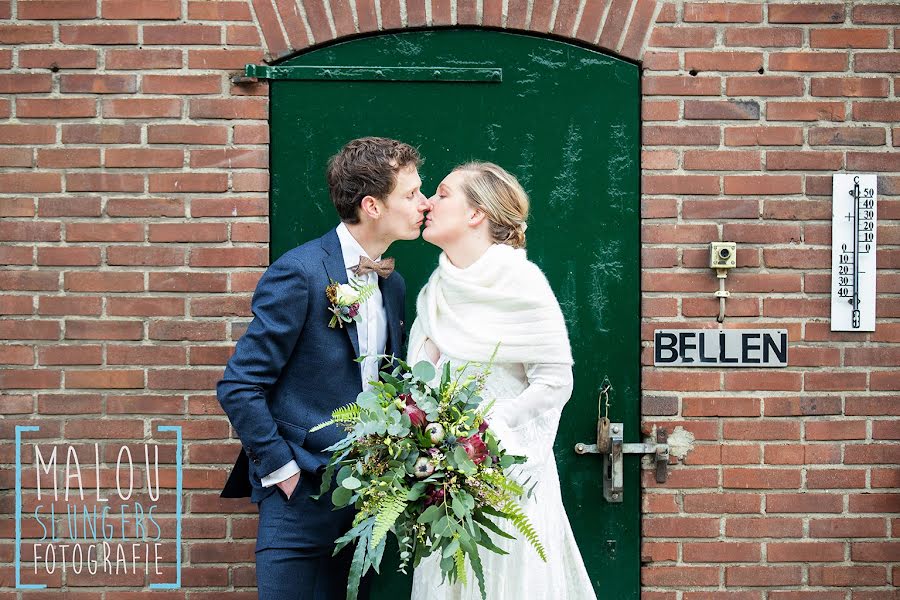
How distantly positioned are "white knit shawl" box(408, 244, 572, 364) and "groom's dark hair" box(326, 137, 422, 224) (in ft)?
1.33

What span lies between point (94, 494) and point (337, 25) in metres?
2.13

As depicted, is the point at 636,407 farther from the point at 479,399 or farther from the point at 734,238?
the point at 479,399

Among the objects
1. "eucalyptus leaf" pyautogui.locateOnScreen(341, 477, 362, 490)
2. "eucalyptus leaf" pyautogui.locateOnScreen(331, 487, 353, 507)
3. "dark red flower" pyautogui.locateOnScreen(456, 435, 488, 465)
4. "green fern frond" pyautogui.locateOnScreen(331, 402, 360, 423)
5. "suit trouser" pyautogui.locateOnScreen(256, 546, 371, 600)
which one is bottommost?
"suit trouser" pyautogui.locateOnScreen(256, 546, 371, 600)

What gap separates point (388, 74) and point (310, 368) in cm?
130

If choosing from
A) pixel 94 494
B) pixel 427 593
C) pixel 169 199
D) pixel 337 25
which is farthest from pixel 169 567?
pixel 337 25

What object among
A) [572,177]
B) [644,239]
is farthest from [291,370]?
[644,239]

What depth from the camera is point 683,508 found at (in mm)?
3633

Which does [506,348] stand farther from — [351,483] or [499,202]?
[351,483]

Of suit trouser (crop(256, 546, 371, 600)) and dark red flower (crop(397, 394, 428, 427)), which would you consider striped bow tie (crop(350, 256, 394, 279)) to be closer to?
dark red flower (crop(397, 394, 428, 427))

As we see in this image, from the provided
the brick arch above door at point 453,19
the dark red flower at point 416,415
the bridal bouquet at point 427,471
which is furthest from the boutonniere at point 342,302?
the brick arch above door at point 453,19

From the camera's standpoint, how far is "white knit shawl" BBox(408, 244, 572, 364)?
9.77ft

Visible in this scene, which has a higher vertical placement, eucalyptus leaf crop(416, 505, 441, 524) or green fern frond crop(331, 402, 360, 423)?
green fern frond crop(331, 402, 360, 423)

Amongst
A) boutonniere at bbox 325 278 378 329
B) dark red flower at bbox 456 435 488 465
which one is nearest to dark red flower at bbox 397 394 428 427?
dark red flower at bbox 456 435 488 465

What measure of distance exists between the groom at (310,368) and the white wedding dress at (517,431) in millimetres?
275
